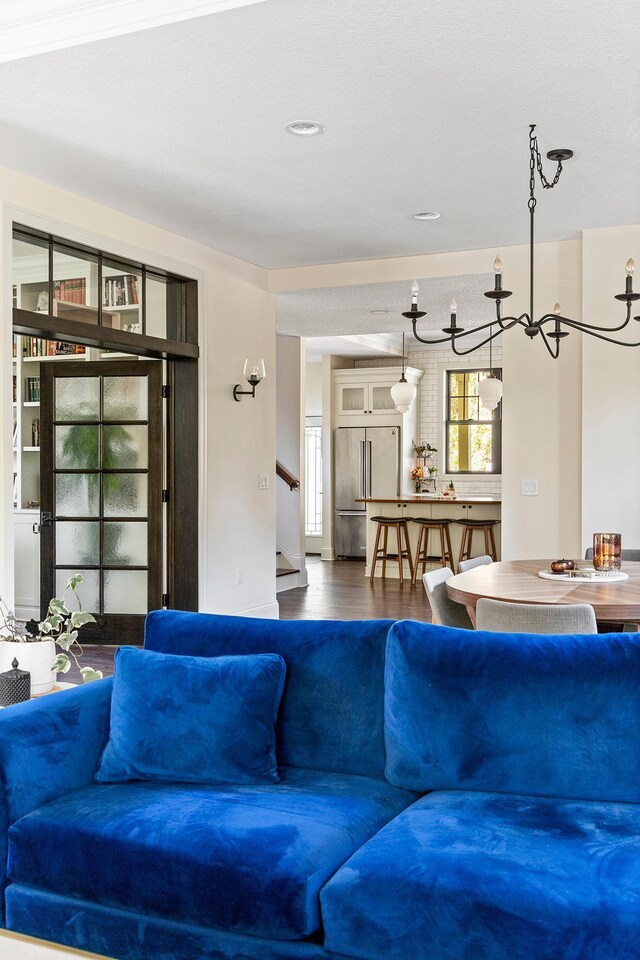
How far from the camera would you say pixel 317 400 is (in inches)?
520

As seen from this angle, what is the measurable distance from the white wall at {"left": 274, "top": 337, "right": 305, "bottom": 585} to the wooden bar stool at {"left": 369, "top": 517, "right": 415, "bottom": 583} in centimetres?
86

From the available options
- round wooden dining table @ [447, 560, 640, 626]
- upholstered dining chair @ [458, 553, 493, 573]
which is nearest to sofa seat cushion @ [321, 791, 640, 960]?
round wooden dining table @ [447, 560, 640, 626]

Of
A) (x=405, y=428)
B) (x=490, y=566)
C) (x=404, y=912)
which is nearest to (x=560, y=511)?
(x=490, y=566)

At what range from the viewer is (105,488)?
618cm

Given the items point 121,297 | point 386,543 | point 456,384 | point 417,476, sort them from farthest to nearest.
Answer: point 456,384, point 417,476, point 386,543, point 121,297

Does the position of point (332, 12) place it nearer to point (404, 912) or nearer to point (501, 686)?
point (501, 686)

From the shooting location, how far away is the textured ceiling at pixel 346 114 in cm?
316

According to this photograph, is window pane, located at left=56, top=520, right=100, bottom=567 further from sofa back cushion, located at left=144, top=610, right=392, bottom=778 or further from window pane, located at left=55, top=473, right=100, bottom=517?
sofa back cushion, located at left=144, top=610, right=392, bottom=778

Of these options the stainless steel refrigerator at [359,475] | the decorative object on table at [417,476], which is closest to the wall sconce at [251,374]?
the stainless steel refrigerator at [359,475]

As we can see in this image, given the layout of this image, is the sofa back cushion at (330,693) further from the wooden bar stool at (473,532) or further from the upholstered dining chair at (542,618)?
the wooden bar stool at (473,532)

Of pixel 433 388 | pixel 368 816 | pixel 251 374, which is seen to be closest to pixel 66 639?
pixel 368 816

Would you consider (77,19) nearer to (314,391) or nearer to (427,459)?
(427,459)

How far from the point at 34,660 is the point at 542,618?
63.9 inches

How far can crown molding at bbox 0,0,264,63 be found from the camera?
309 cm
